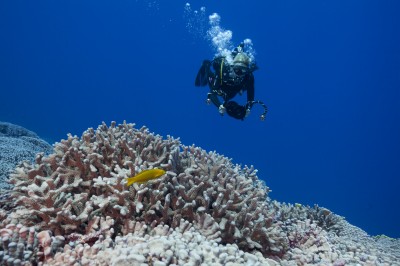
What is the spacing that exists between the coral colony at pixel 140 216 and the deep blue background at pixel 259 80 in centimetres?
7373

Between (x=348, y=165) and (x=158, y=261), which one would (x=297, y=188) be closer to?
(x=348, y=165)

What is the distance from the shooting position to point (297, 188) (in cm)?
7881

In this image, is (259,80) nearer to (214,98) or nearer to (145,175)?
(214,98)

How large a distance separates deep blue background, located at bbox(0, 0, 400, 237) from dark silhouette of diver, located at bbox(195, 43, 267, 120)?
2763 inches

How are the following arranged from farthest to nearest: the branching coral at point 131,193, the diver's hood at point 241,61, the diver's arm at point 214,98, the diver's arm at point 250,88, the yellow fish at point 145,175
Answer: the diver's arm at point 250,88 → the diver's arm at point 214,98 → the diver's hood at point 241,61 → the branching coral at point 131,193 → the yellow fish at point 145,175

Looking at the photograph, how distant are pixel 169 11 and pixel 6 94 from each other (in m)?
76.4

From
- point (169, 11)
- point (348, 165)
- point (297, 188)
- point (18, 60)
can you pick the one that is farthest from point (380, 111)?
point (18, 60)

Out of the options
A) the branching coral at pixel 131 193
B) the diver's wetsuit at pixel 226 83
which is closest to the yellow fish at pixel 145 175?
the branching coral at pixel 131 193

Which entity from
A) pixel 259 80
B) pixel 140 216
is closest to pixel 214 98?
pixel 140 216

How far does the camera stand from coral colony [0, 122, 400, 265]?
275cm

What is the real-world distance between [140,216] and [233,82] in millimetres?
5253

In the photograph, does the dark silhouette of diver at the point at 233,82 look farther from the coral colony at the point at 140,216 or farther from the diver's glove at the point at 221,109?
the coral colony at the point at 140,216

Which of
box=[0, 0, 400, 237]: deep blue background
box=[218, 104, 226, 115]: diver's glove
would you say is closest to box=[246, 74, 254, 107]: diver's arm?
box=[218, 104, 226, 115]: diver's glove

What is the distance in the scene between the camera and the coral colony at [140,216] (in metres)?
2.75
